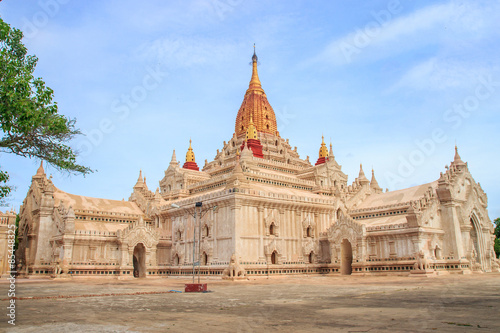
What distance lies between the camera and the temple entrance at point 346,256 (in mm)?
44903

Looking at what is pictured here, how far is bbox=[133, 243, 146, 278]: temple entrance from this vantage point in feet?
151

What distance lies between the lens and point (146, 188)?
59.6m

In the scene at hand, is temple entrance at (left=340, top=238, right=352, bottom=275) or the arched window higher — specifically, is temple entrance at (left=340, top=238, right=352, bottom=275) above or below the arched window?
below

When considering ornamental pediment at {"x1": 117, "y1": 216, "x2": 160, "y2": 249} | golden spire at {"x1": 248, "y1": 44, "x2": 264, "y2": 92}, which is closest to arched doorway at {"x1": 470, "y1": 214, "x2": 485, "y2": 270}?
ornamental pediment at {"x1": 117, "y1": 216, "x2": 160, "y2": 249}

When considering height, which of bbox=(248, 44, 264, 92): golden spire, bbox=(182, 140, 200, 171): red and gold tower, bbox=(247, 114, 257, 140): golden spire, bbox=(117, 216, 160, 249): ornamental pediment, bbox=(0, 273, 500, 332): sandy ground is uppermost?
bbox=(248, 44, 264, 92): golden spire

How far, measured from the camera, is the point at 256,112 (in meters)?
69.8

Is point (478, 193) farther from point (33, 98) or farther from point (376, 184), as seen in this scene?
point (33, 98)

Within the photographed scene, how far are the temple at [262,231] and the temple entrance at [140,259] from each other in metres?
0.11

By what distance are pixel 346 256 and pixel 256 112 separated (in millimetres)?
31330

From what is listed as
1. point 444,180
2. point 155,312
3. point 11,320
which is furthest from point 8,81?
point 444,180

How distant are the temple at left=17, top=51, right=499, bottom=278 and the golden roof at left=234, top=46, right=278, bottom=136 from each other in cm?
1597

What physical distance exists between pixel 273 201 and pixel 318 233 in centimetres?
725

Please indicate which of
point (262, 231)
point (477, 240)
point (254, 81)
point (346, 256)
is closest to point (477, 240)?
point (477, 240)

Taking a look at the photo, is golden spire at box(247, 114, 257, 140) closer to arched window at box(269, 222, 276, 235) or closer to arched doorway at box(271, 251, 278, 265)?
arched window at box(269, 222, 276, 235)
